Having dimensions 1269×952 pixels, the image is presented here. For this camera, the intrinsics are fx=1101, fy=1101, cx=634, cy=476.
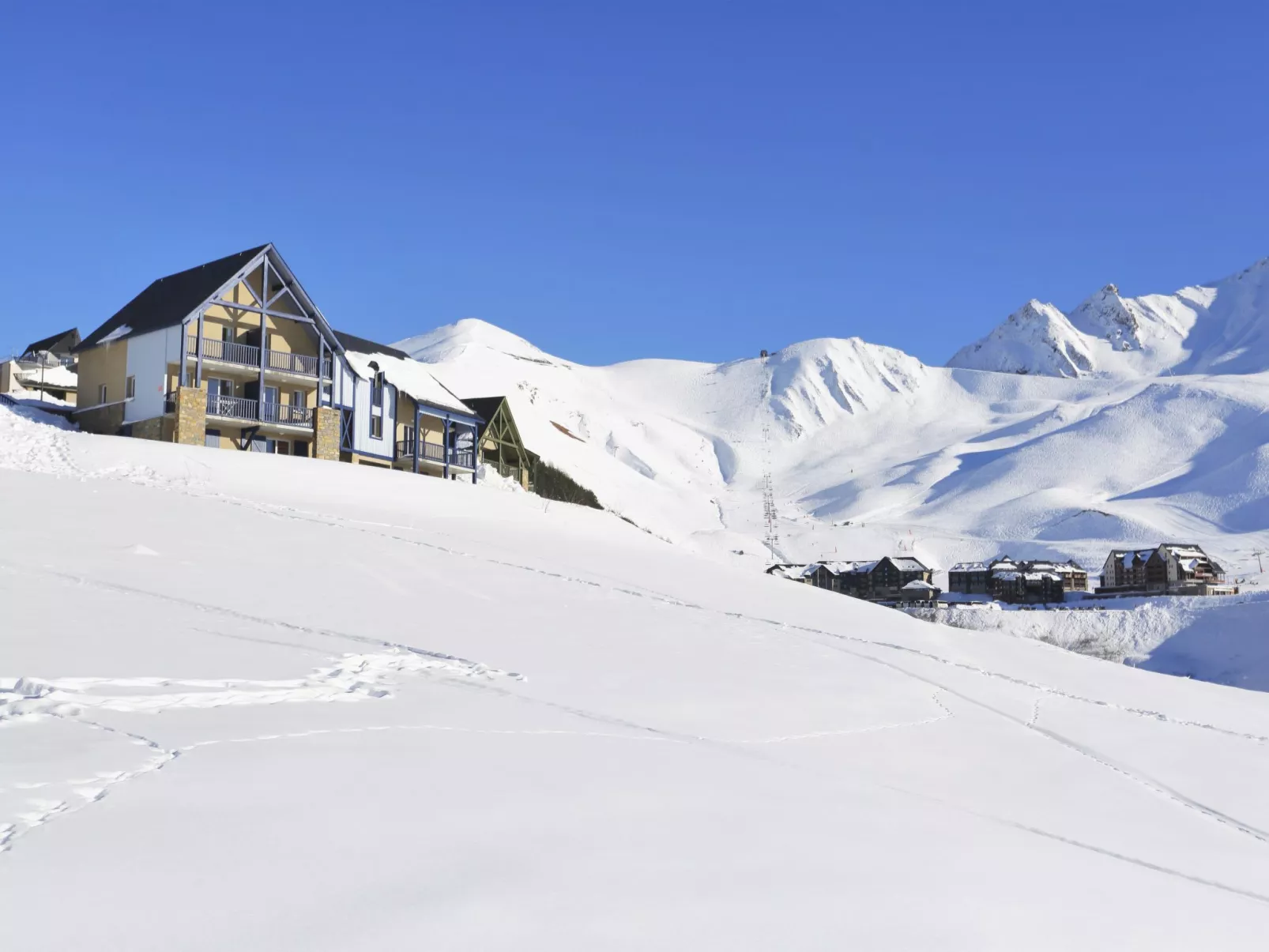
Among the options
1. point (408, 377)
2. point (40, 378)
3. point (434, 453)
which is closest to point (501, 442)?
point (434, 453)

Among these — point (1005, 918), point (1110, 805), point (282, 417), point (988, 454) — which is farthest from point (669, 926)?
point (988, 454)

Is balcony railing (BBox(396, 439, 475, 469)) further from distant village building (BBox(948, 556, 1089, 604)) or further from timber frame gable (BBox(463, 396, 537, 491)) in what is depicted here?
distant village building (BBox(948, 556, 1089, 604))

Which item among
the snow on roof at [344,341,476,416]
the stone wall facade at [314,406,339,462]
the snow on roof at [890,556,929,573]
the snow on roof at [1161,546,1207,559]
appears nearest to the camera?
the stone wall facade at [314,406,339,462]

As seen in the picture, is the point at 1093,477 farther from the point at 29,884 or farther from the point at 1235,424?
the point at 29,884

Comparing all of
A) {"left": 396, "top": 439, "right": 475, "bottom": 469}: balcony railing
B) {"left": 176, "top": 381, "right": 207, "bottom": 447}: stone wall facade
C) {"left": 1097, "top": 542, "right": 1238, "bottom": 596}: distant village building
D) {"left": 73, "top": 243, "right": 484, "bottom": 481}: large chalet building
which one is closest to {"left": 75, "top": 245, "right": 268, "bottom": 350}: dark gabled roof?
{"left": 73, "top": 243, "right": 484, "bottom": 481}: large chalet building

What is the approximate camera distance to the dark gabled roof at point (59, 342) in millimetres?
64562

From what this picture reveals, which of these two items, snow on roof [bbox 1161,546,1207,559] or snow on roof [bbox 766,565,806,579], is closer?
snow on roof [bbox 766,565,806,579]

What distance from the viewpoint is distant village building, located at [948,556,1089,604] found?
86312 millimetres

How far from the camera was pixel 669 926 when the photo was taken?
16.5 feet

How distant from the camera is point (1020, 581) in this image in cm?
8812

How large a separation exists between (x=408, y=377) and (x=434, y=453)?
3231mm

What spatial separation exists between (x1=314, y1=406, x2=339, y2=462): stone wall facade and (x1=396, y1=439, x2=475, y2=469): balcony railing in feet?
16.0

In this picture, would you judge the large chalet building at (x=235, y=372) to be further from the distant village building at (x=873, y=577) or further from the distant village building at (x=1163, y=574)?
the distant village building at (x=1163, y=574)

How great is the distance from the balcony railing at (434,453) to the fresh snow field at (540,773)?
22.7m
